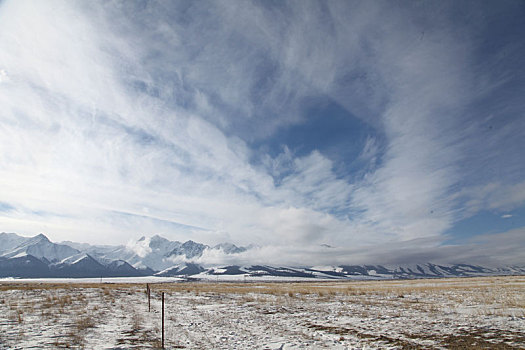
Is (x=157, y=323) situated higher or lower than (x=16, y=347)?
lower

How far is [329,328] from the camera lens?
15211mm

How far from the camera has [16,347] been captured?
1120 cm

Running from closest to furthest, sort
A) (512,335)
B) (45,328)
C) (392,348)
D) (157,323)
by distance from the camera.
→ (392,348) < (512,335) < (45,328) < (157,323)

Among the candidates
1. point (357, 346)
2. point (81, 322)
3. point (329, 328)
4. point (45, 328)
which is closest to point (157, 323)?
point (81, 322)

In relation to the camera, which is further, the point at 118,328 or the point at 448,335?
the point at 118,328

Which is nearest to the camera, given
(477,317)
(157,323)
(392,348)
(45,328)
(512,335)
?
(392,348)

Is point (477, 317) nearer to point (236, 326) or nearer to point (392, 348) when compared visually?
point (392, 348)

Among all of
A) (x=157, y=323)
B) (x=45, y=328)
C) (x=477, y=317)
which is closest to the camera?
(x=45, y=328)

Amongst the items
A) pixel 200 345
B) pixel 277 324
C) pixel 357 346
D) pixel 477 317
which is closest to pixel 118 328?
pixel 200 345

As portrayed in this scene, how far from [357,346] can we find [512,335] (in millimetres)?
7025

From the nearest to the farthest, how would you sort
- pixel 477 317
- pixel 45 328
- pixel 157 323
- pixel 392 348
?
pixel 392 348 → pixel 45 328 → pixel 477 317 → pixel 157 323

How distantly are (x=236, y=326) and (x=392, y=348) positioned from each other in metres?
9.31

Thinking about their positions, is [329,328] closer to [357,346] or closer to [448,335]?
[357,346]

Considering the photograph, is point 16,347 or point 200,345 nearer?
point 16,347
